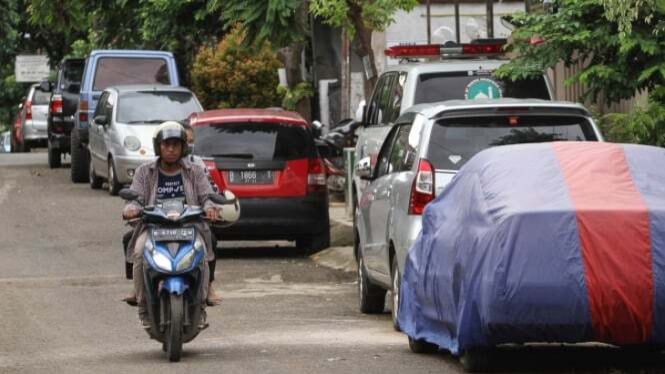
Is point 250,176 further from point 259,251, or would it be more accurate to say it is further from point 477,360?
point 477,360

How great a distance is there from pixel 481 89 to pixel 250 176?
12.3 feet

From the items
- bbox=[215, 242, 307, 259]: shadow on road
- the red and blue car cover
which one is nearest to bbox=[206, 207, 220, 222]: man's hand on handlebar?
the red and blue car cover

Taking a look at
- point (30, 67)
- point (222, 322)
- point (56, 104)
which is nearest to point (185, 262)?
point (222, 322)

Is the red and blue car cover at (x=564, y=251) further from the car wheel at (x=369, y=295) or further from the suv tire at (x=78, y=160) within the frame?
the suv tire at (x=78, y=160)

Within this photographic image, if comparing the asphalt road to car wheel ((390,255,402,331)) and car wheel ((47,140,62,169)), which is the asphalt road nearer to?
car wheel ((390,255,402,331))

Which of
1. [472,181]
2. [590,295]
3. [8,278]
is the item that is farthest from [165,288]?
[8,278]

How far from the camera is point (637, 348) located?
11.8 meters

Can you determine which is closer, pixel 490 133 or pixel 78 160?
pixel 490 133

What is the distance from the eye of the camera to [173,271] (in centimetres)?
1175

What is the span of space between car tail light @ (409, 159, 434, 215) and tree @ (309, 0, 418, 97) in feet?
29.7

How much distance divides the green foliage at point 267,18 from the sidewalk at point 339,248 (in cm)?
262

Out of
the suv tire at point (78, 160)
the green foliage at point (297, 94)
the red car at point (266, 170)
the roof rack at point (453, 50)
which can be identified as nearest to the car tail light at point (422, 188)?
the roof rack at point (453, 50)

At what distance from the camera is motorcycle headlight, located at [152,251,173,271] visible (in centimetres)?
1175

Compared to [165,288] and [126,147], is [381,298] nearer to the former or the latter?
[165,288]
